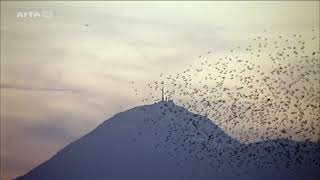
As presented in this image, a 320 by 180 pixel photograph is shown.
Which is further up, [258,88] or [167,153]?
[258,88]

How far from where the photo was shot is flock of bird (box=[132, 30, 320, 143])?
Result: 3139 mm

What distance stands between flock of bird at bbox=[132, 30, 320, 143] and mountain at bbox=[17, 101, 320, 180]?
0.07 metres

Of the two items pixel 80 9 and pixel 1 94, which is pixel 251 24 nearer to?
pixel 80 9

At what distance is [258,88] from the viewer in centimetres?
316

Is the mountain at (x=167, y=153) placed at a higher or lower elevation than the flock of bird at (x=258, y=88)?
lower

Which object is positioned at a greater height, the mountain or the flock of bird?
the flock of bird

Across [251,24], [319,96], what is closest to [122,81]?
[251,24]

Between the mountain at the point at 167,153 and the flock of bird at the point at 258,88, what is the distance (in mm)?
65

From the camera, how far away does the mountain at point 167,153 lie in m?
3.14

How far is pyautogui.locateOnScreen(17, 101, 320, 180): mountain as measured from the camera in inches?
124

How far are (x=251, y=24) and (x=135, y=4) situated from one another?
0.74 meters

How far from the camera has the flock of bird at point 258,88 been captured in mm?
3139

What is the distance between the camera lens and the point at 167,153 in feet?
10.4

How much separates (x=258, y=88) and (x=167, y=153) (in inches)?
27.6
